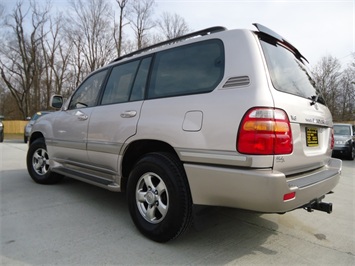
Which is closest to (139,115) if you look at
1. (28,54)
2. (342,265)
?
(342,265)

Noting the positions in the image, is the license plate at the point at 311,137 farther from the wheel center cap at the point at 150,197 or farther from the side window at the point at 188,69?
the wheel center cap at the point at 150,197

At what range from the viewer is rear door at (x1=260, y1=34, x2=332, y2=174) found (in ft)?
7.30

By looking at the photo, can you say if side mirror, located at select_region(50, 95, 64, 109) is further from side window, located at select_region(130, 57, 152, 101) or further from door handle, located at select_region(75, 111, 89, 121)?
side window, located at select_region(130, 57, 152, 101)

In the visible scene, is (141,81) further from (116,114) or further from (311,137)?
(311,137)

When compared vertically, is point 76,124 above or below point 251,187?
above

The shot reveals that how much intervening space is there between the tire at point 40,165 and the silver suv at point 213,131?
65.8 inches

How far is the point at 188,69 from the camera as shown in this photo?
2.66 metres

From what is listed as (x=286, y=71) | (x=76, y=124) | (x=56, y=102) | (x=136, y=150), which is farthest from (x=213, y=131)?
(x=56, y=102)

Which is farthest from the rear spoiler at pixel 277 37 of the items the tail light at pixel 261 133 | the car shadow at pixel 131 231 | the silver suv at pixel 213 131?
the car shadow at pixel 131 231

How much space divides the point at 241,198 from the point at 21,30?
37188 mm

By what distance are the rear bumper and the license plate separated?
0.94 ft

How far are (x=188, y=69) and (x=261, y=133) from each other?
1016 mm

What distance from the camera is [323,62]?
36.4m

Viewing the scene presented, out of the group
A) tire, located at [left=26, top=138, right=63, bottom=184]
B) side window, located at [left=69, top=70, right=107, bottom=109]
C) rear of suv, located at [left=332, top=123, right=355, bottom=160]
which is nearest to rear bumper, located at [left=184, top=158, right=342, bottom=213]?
side window, located at [left=69, top=70, right=107, bottom=109]
